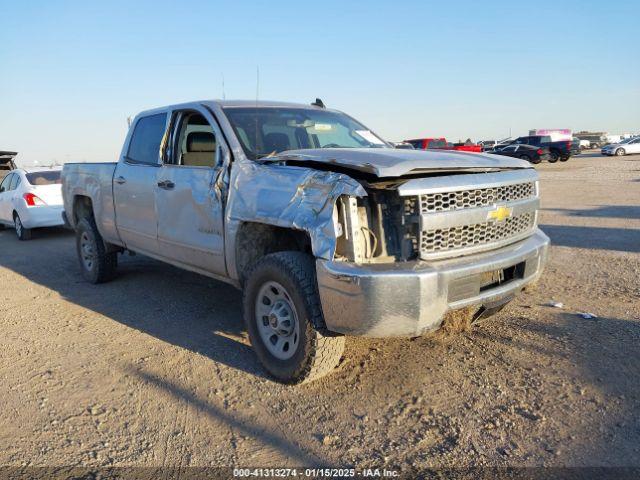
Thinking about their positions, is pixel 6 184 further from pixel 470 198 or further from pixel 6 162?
pixel 470 198

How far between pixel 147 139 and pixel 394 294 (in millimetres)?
3605

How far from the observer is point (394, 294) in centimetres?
297

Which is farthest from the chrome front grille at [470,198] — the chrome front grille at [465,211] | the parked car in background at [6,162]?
the parked car in background at [6,162]

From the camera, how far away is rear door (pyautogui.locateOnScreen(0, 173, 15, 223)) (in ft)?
36.6

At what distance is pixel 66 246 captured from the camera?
381 inches

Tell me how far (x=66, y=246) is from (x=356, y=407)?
8068 mm

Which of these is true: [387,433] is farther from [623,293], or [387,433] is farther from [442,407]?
[623,293]

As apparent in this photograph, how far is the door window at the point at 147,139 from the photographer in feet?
17.2

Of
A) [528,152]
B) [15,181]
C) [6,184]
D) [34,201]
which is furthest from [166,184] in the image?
[528,152]

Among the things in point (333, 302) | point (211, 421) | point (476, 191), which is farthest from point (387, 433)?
point (476, 191)

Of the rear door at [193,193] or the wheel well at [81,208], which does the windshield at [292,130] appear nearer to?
the rear door at [193,193]

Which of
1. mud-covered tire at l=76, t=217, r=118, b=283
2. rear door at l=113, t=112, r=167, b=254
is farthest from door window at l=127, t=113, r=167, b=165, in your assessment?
mud-covered tire at l=76, t=217, r=118, b=283

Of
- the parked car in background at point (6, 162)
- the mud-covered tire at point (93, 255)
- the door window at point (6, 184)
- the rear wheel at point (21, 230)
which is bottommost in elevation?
the rear wheel at point (21, 230)

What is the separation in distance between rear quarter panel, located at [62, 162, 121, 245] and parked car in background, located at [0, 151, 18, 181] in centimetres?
1055
